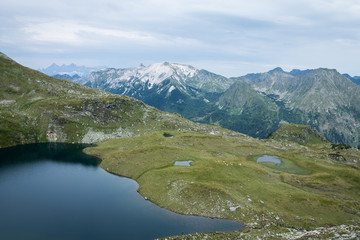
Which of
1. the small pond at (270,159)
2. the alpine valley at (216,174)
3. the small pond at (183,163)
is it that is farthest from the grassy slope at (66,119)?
the small pond at (183,163)

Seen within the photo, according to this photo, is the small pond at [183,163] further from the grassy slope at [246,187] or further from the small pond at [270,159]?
the small pond at [270,159]

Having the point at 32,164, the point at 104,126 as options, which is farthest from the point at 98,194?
the point at 104,126

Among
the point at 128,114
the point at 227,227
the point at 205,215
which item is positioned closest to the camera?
the point at 227,227

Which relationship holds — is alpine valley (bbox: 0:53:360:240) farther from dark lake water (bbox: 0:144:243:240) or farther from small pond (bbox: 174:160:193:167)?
dark lake water (bbox: 0:144:243:240)

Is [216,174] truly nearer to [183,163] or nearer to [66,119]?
[183,163]

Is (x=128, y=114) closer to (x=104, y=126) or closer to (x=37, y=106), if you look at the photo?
(x=104, y=126)

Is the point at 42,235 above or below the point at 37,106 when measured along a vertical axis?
below

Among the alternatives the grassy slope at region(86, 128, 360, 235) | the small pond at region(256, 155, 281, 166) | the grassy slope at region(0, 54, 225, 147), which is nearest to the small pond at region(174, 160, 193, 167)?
Answer: the grassy slope at region(86, 128, 360, 235)
